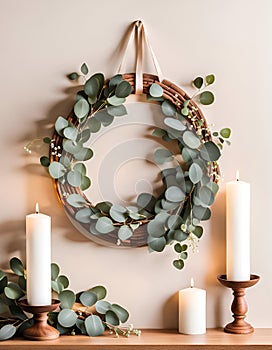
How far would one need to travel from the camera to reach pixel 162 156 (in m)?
1.93

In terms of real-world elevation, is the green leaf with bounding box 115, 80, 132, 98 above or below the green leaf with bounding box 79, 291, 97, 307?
above

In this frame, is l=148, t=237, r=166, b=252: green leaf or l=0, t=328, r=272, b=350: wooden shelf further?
l=148, t=237, r=166, b=252: green leaf

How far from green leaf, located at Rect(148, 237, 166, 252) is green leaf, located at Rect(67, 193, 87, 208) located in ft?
0.69

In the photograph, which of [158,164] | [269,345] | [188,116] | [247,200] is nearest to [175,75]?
[188,116]

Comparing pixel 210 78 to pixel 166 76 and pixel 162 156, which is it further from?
pixel 162 156

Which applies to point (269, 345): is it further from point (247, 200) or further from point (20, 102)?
point (20, 102)

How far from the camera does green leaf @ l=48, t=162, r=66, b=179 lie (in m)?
1.88

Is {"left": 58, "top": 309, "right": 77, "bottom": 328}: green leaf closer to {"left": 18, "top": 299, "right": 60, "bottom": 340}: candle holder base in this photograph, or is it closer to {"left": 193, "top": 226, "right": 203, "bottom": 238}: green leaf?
{"left": 18, "top": 299, "right": 60, "bottom": 340}: candle holder base

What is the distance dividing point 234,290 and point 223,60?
64cm

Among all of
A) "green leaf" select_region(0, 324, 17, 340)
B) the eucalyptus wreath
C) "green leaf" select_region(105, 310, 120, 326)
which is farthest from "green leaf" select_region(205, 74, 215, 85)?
"green leaf" select_region(0, 324, 17, 340)

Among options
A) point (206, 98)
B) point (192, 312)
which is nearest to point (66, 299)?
point (192, 312)

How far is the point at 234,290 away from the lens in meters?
1.90

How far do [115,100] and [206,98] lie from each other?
0.84 ft

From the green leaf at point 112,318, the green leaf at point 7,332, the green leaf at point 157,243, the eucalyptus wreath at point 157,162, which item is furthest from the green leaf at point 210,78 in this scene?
the green leaf at point 7,332
